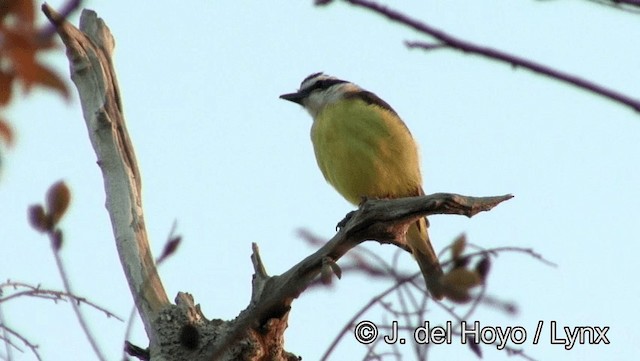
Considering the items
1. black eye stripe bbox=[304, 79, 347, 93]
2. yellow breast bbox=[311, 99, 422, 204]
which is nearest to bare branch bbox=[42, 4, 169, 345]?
yellow breast bbox=[311, 99, 422, 204]

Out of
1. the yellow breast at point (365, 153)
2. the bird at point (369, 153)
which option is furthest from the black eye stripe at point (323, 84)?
the yellow breast at point (365, 153)

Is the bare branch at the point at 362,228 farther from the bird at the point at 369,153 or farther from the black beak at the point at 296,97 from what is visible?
the black beak at the point at 296,97

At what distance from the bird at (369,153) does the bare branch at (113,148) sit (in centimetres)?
173

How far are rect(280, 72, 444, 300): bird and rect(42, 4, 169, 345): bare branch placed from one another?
1729mm

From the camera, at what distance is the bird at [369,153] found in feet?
19.5

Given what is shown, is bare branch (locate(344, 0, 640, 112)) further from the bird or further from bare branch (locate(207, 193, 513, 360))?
the bird

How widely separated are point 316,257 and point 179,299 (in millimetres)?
653

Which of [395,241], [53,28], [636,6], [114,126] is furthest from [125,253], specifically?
[636,6]

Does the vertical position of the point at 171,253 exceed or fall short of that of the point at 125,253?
it falls short

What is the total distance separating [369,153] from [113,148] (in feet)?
6.22

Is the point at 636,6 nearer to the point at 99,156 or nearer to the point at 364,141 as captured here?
the point at 99,156

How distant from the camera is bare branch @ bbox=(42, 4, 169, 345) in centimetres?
425

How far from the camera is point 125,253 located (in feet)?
14.2

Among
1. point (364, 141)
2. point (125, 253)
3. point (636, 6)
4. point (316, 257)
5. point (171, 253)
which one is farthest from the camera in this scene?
point (364, 141)
